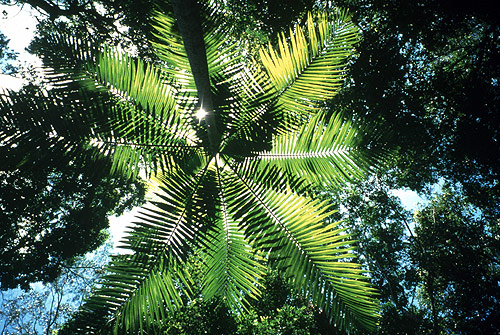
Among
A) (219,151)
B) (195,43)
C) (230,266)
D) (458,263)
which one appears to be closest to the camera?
(195,43)

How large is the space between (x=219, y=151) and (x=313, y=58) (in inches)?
42.9

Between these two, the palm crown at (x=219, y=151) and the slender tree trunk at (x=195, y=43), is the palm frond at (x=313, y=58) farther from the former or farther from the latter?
the slender tree trunk at (x=195, y=43)

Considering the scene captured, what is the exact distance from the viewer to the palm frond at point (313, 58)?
72.0 inches

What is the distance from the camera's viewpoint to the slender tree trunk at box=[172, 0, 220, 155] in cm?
118

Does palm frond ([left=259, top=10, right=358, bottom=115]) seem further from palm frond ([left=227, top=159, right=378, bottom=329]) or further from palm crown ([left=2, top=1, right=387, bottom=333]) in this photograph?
palm frond ([left=227, top=159, right=378, bottom=329])

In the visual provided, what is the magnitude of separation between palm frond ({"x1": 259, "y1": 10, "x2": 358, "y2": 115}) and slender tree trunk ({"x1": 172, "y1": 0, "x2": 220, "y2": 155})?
0.64m

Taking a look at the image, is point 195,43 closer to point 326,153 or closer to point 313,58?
point 313,58

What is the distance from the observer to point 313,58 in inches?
72.9

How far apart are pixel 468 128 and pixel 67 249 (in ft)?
45.7

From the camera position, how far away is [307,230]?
1.56 meters

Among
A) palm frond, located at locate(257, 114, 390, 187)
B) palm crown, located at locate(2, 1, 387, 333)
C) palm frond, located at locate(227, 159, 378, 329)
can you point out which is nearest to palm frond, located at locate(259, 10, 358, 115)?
palm crown, located at locate(2, 1, 387, 333)

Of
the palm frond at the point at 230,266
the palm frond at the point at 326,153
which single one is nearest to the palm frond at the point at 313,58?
the palm frond at the point at 326,153

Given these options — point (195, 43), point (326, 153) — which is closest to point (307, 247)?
point (326, 153)

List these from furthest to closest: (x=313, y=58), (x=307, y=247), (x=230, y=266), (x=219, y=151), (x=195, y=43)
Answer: (x=219, y=151)
(x=313, y=58)
(x=230, y=266)
(x=307, y=247)
(x=195, y=43)
